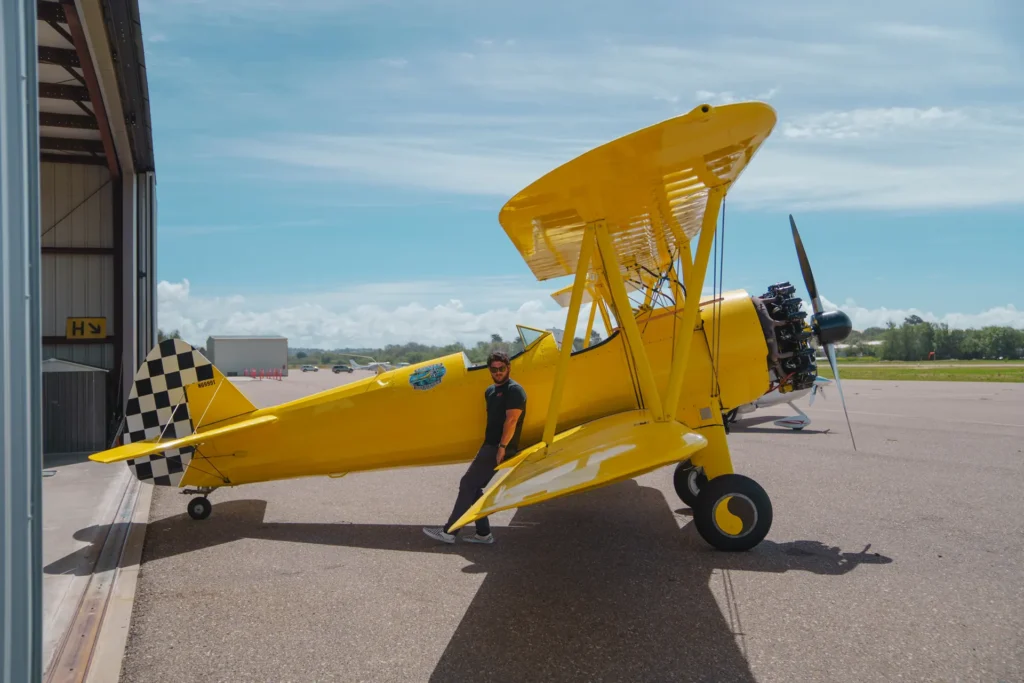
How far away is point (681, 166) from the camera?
4.53m

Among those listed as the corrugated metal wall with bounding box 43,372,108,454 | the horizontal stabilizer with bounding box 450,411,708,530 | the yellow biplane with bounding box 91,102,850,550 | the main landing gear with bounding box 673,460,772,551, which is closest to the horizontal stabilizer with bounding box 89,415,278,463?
the yellow biplane with bounding box 91,102,850,550

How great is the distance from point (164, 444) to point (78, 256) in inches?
333

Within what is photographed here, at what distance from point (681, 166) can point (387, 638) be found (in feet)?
11.1

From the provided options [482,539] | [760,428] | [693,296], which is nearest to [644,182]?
[693,296]

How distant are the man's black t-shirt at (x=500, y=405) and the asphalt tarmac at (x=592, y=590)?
90cm

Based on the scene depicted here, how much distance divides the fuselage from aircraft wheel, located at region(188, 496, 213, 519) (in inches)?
12.5

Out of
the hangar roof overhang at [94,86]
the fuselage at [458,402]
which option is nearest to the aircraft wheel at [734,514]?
the fuselage at [458,402]

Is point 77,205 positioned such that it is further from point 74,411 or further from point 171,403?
point 171,403

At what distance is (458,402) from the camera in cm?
613

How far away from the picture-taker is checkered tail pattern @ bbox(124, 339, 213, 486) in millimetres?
6141

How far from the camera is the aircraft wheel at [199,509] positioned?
6527 millimetres

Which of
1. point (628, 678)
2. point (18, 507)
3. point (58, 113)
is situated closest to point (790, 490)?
point (628, 678)

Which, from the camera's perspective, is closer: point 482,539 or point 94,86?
point 482,539

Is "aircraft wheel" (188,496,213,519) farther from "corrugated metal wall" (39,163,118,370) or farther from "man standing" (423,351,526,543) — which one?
"corrugated metal wall" (39,163,118,370)
